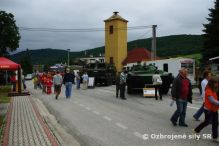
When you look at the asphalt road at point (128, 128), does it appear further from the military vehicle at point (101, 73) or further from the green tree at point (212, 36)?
the green tree at point (212, 36)

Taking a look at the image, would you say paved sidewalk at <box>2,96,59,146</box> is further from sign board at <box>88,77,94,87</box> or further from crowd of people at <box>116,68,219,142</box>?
sign board at <box>88,77,94,87</box>

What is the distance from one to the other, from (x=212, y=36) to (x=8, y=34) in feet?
61.4

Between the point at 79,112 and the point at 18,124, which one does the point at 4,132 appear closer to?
the point at 18,124

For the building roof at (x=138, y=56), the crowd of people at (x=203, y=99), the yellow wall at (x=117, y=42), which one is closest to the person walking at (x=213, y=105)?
the crowd of people at (x=203, y=99)

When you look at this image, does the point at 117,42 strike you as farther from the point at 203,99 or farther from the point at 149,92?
the point at 203,99

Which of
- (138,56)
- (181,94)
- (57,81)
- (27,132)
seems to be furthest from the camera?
(138,56)

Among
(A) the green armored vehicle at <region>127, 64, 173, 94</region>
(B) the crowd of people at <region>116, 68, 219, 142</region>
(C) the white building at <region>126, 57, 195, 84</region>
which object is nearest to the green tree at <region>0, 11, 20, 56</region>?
(C) the white building at <region>126, 57, 195, 84</region>

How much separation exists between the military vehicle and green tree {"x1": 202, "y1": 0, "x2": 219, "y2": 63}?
358 inches

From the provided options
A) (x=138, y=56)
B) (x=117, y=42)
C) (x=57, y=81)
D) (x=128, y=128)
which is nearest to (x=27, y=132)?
(x=128, y=128)

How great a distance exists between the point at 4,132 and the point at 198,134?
4.98m

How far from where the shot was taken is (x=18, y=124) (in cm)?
1125

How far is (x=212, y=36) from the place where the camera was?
116 ft

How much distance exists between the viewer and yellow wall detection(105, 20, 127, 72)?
211 ft

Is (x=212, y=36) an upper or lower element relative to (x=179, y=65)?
upper
